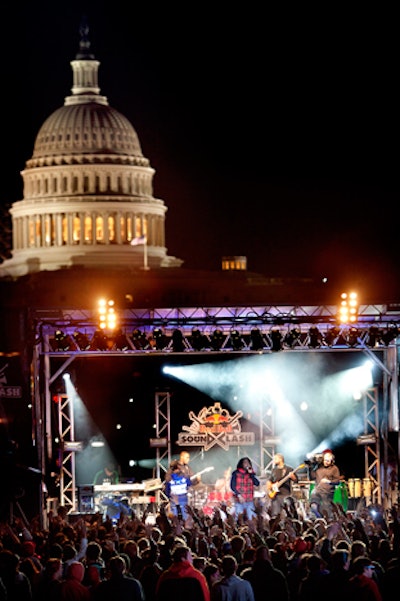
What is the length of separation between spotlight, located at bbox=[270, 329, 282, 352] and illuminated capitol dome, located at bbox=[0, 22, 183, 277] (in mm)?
76316

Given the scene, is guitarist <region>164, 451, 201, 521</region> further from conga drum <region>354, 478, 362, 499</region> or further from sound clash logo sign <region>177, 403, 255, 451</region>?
sound clash logo sign <region>177, 403, 255, 451</region>

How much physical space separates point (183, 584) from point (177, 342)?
65.3ft

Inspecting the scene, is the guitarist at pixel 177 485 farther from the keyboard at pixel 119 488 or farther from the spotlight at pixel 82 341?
the keyboard at pixel 119 488

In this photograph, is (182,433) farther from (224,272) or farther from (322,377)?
Answer: (224,272)

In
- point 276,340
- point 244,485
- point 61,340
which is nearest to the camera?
point 244,485

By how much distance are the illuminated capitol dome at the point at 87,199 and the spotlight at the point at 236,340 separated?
250 ft

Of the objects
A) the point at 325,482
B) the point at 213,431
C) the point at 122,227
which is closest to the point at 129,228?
the point at 122,227

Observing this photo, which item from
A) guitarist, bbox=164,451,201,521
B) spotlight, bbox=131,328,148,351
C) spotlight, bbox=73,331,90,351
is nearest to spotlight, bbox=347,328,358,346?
spotlight, bbox=131,328,148,351

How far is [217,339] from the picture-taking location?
3372cm

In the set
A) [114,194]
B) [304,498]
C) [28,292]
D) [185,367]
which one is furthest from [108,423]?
[114,194]

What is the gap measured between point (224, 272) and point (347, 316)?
63897 millimetres

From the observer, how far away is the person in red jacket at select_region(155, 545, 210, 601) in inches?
562

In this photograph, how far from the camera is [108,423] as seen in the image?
45969 mm

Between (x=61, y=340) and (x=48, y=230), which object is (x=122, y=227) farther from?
(x=61, y=340)
